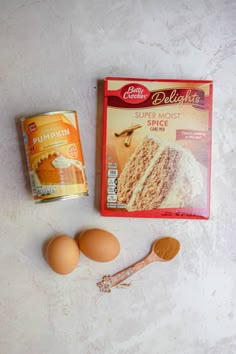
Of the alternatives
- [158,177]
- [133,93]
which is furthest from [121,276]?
[133,93]

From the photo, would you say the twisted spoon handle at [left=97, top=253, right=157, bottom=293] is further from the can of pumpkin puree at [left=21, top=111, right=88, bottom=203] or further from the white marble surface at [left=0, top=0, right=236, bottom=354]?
the can of pumpkin puree at [left=21, top=111, right=88, bottom=203]

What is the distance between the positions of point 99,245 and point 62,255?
9 cm

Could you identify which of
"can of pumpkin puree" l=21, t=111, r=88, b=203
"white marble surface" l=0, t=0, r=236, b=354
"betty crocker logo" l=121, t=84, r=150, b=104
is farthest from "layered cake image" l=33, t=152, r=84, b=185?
"betty crocker logo" l=121, t=84, r=150, b=104

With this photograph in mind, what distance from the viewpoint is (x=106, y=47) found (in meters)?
0.96

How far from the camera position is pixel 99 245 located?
0.86 meters

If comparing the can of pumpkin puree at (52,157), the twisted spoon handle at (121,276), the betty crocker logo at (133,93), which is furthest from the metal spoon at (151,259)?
the betty crocker logo at (133,93)

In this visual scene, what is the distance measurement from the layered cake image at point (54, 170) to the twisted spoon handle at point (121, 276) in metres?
0.26

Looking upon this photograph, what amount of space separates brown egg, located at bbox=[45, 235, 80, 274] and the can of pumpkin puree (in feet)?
0.36

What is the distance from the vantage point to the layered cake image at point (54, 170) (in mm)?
838

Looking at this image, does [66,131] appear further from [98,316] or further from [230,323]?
[230,323]

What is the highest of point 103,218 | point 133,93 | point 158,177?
point 133,93

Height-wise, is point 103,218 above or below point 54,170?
below

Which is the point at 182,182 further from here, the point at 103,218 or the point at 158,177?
the point at 103,218

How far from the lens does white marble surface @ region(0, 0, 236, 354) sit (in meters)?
0.92
